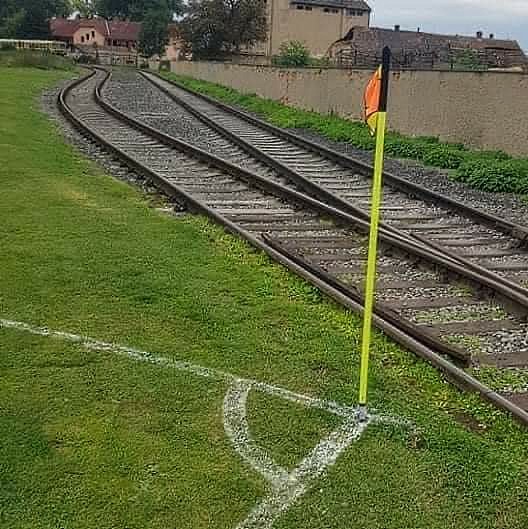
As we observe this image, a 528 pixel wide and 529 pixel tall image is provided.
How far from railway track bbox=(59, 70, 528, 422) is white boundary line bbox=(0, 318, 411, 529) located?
3.07 feet

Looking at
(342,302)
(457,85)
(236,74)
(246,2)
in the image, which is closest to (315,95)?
(457,85)

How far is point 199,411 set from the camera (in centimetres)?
400

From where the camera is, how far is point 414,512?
10.7ft

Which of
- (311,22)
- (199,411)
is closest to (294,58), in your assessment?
(311,22)

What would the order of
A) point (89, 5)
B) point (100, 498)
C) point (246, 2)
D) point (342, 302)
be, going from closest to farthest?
point (100, 498), point (342, 302), point (246, 2), point (89, 5)

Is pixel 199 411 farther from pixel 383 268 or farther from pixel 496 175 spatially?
pixel 496 175

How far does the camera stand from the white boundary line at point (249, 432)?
10.9 feet

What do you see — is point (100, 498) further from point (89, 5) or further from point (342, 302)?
point (89, 5)

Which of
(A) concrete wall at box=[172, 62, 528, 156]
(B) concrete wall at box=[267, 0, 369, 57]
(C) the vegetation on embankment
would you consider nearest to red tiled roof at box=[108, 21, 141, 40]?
(B) concrete wall at box=[267, 0, 369, 57]

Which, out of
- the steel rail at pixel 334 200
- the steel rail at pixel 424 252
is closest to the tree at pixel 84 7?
the steel rail at pixel 334 200

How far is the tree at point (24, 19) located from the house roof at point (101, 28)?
1368cm

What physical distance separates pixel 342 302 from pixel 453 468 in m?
2.29

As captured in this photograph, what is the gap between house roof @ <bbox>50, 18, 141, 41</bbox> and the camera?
10569 centimetres

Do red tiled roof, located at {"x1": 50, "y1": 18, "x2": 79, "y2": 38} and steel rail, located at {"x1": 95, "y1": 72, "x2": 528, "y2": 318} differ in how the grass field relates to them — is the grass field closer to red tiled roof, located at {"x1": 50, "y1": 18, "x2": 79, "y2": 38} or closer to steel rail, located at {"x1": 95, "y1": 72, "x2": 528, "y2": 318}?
steel rail, located at {"x1": 95, "y1": 72, "x2": 528, "y2": 318}
